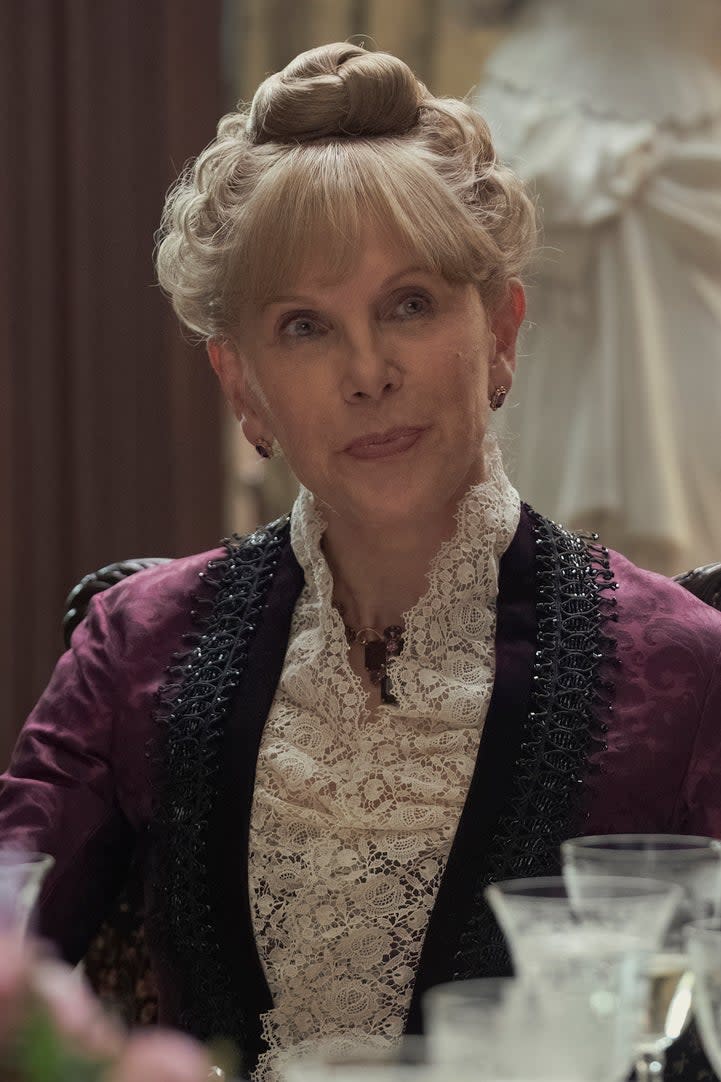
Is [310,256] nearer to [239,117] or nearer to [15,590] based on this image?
[239,117]

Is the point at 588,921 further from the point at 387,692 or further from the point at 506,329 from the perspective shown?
the point at 506,329

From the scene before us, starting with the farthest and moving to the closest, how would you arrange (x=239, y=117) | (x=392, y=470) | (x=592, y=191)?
(x=592, y=191) < (x=239, y=117) < (x=392, y=470)

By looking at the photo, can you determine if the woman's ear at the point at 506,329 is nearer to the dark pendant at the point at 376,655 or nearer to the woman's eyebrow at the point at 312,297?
the woman's eyebrow at the point at 312,297

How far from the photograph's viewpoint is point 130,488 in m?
4.32

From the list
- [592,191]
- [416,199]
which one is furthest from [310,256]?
[592,191]


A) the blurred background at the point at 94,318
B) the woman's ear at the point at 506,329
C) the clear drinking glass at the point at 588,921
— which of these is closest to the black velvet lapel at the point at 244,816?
the woman's ear at the point at 506,329

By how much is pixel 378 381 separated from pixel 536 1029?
1018mm

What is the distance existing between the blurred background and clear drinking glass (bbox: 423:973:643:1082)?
126 inches

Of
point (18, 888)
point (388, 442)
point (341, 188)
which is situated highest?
point (341, 188)

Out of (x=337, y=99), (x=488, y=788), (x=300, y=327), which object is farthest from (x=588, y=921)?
(x=337, y=99)

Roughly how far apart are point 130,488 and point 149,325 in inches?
15.8

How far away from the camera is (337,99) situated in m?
1.85

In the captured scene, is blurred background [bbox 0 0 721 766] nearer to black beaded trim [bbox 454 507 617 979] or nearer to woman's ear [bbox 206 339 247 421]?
woman's ear [bbox 206 339 247 421]

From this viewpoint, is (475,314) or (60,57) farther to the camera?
(60,57)
